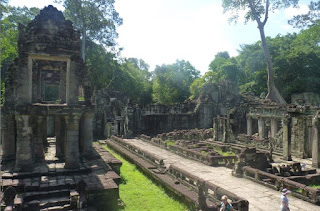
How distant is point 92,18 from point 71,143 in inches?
911

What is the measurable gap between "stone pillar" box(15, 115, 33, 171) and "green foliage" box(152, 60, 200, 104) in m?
39.0

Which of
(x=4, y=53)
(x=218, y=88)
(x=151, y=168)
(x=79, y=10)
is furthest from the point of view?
(x=218, y=88)

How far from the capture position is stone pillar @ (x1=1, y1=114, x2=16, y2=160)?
1238cm

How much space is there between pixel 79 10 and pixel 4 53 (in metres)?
12.1

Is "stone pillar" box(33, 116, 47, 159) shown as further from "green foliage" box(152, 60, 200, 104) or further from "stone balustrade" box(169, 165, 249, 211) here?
"green foliage" box(152, 60, 200, 104)

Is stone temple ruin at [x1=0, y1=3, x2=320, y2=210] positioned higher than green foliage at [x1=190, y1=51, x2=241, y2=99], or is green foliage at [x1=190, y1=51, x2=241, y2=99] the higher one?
green foliage at [x1=190, y1=51, x2=241, y2=99]

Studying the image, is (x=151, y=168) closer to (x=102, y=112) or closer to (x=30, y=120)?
(x=30, y=120)

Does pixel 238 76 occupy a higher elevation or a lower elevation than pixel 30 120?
higher

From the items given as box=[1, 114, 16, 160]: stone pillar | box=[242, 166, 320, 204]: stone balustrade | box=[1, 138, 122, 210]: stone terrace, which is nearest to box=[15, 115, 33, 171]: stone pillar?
box=[1, 138, 122, 210]: stone terrace

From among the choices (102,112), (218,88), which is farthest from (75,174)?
(218,88)

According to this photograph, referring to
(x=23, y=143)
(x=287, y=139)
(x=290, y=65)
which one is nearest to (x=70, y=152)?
(x=23, y=143)

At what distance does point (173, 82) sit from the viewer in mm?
50000

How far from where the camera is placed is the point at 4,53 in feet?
65.6

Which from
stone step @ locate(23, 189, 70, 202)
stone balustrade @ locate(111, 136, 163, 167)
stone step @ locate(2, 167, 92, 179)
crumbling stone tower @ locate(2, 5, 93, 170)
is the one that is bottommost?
stone balustrade @ locate(111, 136, 163, 167)
